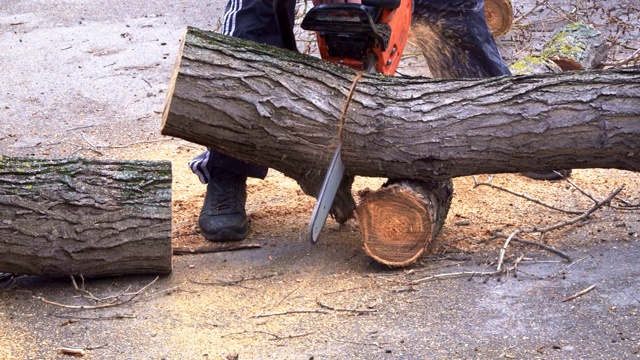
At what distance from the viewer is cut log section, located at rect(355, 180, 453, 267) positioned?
3.31 metres

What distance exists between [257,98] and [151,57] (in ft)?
10.9

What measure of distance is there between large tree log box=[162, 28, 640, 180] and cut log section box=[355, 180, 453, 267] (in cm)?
9

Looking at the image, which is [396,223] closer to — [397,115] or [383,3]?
[397,115]

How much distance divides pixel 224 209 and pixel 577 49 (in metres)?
2.82

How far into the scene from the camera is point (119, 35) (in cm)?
681

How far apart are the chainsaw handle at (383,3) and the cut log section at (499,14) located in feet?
10.3

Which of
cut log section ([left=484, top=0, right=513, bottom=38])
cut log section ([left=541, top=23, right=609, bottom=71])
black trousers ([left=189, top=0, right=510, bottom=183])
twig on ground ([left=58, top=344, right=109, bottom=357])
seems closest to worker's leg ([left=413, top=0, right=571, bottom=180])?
black trousers ([left=189, top=0, right=510, bottom=183])

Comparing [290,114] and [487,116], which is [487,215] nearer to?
[487,116]

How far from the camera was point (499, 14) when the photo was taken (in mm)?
6277

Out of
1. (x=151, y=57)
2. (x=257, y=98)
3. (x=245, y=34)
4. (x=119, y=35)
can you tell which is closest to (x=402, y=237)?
(x=257, y=98)

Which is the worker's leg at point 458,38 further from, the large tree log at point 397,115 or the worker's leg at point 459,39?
the large tree log at point 397,115

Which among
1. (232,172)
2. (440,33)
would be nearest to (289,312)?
(232,172)

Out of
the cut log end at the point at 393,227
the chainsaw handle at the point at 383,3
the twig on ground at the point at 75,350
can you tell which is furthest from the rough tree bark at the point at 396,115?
the twig on ground at the point at 75,350

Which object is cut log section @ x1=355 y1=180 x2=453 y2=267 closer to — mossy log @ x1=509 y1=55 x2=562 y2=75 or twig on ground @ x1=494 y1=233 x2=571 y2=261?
twig on ground @ x1=494 y1=233 x2=571 y2=261
